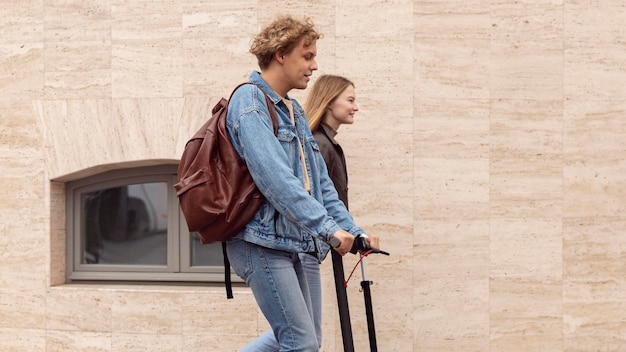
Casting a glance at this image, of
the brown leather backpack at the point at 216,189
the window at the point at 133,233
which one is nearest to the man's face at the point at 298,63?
the brown leather backpack at the point at 216,189

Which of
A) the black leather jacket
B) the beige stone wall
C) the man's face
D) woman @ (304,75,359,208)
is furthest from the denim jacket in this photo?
the beige stone wall

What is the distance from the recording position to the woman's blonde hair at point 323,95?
603 cm

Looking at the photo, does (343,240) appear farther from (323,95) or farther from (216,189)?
(323,95)

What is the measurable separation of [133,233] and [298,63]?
340 centimetres

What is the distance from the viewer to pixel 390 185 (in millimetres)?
6910

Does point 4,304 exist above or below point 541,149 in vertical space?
below

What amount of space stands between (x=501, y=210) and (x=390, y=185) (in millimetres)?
753

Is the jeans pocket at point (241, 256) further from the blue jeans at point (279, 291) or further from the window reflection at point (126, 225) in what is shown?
the window reflection at point (126, 225)

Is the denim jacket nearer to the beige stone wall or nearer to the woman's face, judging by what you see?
the woman's face

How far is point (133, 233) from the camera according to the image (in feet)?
24.8

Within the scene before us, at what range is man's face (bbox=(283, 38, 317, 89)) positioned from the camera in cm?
452

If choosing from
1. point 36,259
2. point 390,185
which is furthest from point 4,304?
point 390,185

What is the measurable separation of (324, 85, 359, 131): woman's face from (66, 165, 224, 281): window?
68.9 inches

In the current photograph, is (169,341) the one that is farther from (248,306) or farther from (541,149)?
(541,149)
